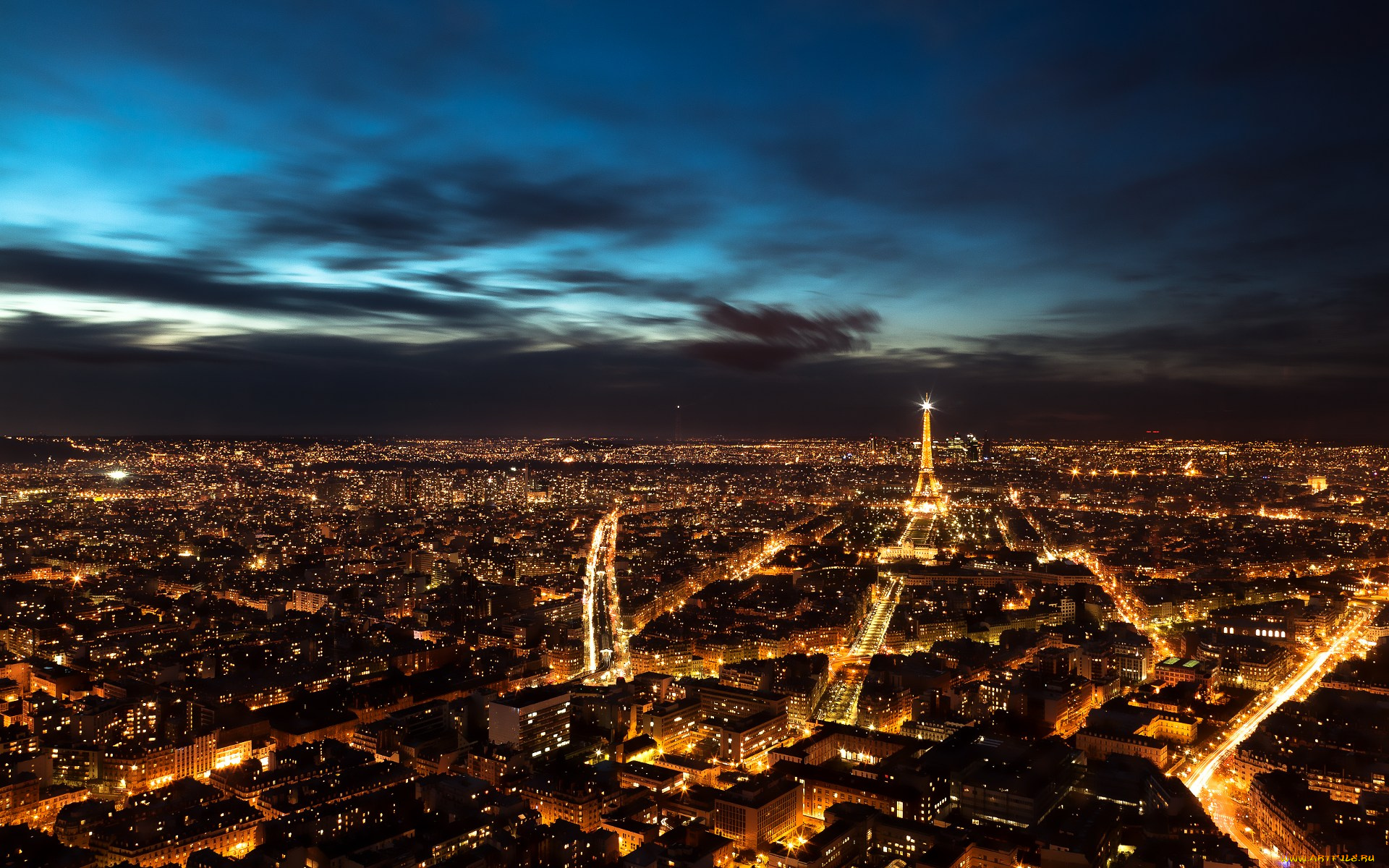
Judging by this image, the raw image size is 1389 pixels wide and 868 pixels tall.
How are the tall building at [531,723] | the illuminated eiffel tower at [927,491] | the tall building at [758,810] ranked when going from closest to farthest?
the tall building at [758,810] < the tall building at [531,723] < the illuminated eiffel tower at [927,491]

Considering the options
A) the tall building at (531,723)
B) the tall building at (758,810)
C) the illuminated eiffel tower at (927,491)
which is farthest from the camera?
the illuminated eiffel tower at (927,491)

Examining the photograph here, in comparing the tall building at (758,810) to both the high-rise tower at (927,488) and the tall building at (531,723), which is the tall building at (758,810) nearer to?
the tall building at (531,723)

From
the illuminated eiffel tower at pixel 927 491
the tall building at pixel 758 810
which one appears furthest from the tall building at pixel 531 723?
the illuminated eiffel tower at pixel 927 491

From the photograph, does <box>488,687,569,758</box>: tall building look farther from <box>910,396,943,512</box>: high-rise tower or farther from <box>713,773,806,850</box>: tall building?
<box>910,396,943,512</box>: high-rise tower

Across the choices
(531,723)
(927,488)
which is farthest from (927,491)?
(531,723)

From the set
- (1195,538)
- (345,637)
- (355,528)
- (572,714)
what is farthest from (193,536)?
(1195,538)

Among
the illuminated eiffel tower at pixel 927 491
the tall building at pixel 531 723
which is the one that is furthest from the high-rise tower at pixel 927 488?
the tall building at pixel 531 723

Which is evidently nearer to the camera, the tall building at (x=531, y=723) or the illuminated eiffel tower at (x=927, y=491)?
the tall building at (x=531, y=723)

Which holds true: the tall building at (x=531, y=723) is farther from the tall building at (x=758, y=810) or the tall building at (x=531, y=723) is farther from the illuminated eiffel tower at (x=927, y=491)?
the illuminated eiffel tower at (x=927, y=491)
